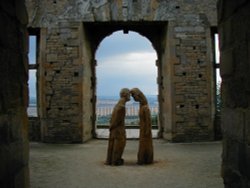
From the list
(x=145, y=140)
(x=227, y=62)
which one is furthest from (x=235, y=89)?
(x=145, y=140)

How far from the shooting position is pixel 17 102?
3.54 meters

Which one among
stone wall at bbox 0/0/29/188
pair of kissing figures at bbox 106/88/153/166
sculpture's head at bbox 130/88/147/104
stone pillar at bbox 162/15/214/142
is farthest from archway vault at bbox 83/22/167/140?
stone wall at bbox 0/0/29/188

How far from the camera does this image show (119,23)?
1172 cm

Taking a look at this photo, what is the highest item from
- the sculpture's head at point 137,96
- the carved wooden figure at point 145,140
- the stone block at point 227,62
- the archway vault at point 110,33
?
the archway vault at point 110,33

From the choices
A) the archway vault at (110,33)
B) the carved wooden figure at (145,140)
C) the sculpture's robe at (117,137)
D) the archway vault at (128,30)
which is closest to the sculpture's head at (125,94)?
the sculpture's robe at (117,137)

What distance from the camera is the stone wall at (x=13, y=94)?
3.10 m

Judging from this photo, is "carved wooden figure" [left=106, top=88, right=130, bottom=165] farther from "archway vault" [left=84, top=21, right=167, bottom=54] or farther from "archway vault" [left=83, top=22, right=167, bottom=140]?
"archway vault" [left=84, top=21, right=167, bottom=54]

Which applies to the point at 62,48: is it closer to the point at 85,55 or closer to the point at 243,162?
the point at 85,55

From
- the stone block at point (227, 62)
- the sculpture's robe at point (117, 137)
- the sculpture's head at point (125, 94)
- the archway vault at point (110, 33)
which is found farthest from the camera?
the archway vault at point (110, 33)

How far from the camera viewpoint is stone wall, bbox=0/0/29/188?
3104mm

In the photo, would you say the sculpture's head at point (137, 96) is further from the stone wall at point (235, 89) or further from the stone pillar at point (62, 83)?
the stone wall at point (235, 89)

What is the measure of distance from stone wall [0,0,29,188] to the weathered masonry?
7.66 meters

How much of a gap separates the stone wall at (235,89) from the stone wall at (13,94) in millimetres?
1998

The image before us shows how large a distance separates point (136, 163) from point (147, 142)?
521mm
